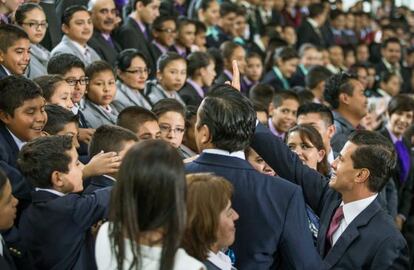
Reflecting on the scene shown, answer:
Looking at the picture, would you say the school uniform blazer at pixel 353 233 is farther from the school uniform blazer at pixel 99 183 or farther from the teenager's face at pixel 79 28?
the teenager's face at pixel 79 28

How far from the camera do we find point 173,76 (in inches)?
237

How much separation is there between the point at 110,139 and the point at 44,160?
429 millimetres

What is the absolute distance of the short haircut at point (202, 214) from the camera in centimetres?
224

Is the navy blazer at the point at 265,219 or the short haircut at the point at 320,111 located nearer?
the navy blazer at the point at 265,219

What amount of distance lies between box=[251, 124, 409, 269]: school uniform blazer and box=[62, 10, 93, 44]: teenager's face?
10.3 feet

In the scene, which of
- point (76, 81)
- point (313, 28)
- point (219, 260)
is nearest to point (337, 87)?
point (76, 81)

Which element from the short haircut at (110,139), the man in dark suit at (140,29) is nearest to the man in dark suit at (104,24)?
the man in dark suit at (140,29)

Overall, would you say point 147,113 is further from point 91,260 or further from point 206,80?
point 206,80

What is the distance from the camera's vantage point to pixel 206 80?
6.55 meters

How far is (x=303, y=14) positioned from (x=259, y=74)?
366 cm

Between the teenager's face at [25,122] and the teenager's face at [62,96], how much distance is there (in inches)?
26.9

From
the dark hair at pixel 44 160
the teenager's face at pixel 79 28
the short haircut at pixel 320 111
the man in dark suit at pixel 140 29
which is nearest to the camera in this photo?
the dark hair at pixel 44 160

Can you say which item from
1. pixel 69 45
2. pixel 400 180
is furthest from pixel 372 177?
pixel 69 45

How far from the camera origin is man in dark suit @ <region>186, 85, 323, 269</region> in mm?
2570
